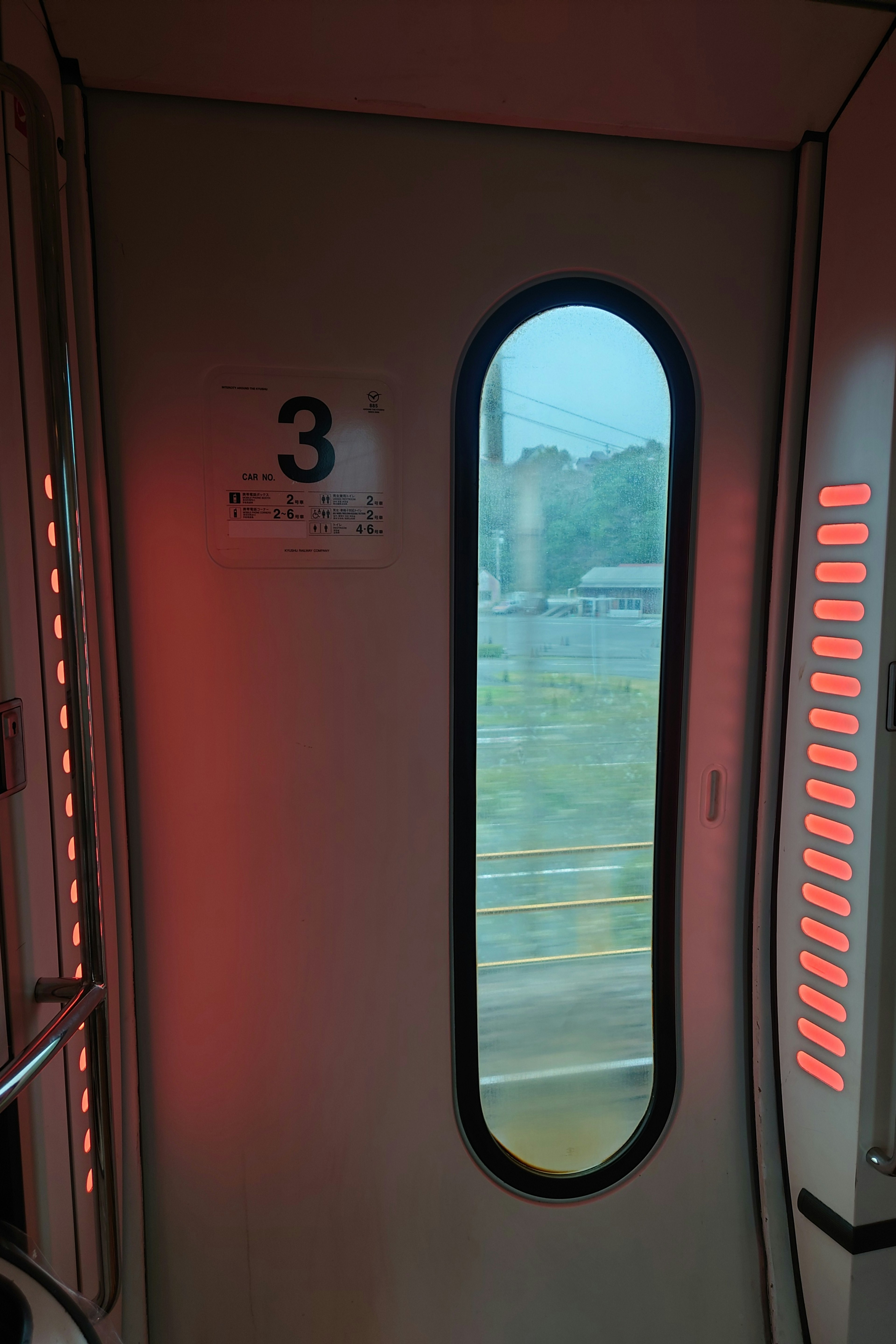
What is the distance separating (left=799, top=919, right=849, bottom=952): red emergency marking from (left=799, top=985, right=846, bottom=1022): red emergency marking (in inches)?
4.3

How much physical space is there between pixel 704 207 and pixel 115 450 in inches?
49.3

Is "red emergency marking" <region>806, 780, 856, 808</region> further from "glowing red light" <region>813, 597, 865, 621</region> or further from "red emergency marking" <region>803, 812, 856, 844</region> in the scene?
"glowing red light" <region>813, 597, 865, 621</region>

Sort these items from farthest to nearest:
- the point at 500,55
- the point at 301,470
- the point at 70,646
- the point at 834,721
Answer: the point at 834,721 < the point at 301,470 < the point at 500,55 < the point at 70,646

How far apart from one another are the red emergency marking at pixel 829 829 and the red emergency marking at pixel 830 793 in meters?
0.04

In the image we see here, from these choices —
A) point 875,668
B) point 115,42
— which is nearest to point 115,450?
point 115,42

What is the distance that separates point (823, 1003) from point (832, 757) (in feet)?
1.69

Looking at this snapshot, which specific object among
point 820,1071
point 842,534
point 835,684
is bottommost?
point 820,1071

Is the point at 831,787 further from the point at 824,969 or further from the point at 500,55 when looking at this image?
the point at 500,55

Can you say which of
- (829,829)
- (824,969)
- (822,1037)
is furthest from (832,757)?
(822,1037)

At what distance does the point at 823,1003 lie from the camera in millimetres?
1727

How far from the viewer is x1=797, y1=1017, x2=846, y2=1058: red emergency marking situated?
1.69 m

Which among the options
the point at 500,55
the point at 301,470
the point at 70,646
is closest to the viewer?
the point at 70,646

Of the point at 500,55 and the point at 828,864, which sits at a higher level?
the point at 500,55

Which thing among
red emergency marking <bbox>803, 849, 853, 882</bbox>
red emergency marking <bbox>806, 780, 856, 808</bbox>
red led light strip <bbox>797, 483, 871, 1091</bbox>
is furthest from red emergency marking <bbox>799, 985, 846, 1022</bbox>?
red emergency marking <bbox>806, 780, 856, 808</bbox>
